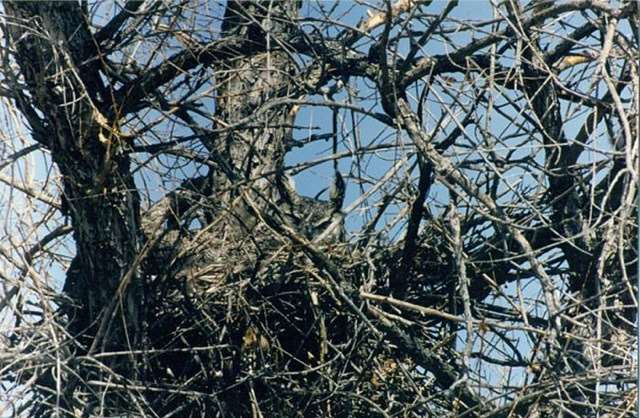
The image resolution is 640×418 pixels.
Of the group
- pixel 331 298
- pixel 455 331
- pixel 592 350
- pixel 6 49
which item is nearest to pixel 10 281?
pixel 6 49

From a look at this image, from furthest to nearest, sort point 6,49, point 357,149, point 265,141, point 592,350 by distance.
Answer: point 265,141
point 357,149
point 6,49
point 592,350

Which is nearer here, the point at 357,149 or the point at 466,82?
the point at 466,82

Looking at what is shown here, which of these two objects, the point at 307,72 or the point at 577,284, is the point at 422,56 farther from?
the point at 577,284

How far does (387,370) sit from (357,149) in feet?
3.63

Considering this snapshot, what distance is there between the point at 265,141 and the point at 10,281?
1934mm

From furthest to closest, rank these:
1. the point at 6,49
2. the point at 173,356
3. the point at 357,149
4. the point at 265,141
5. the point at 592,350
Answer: the point at 265,141
the point at 173,356
the point at 357,149
the point at 6,49
the point at 592,350

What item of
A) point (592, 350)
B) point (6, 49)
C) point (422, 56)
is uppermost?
point (6, 49)

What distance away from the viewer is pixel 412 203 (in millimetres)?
5363

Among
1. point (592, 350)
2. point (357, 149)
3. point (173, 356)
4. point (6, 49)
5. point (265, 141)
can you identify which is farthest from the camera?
point (265, 141)

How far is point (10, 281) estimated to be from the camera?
4633 mm

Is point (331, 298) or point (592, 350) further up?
point (331, 298)

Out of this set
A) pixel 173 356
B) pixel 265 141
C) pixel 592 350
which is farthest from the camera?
pixel 265 141

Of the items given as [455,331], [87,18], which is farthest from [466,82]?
[87,18]

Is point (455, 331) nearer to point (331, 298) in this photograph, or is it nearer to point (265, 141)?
point (331, 298)
